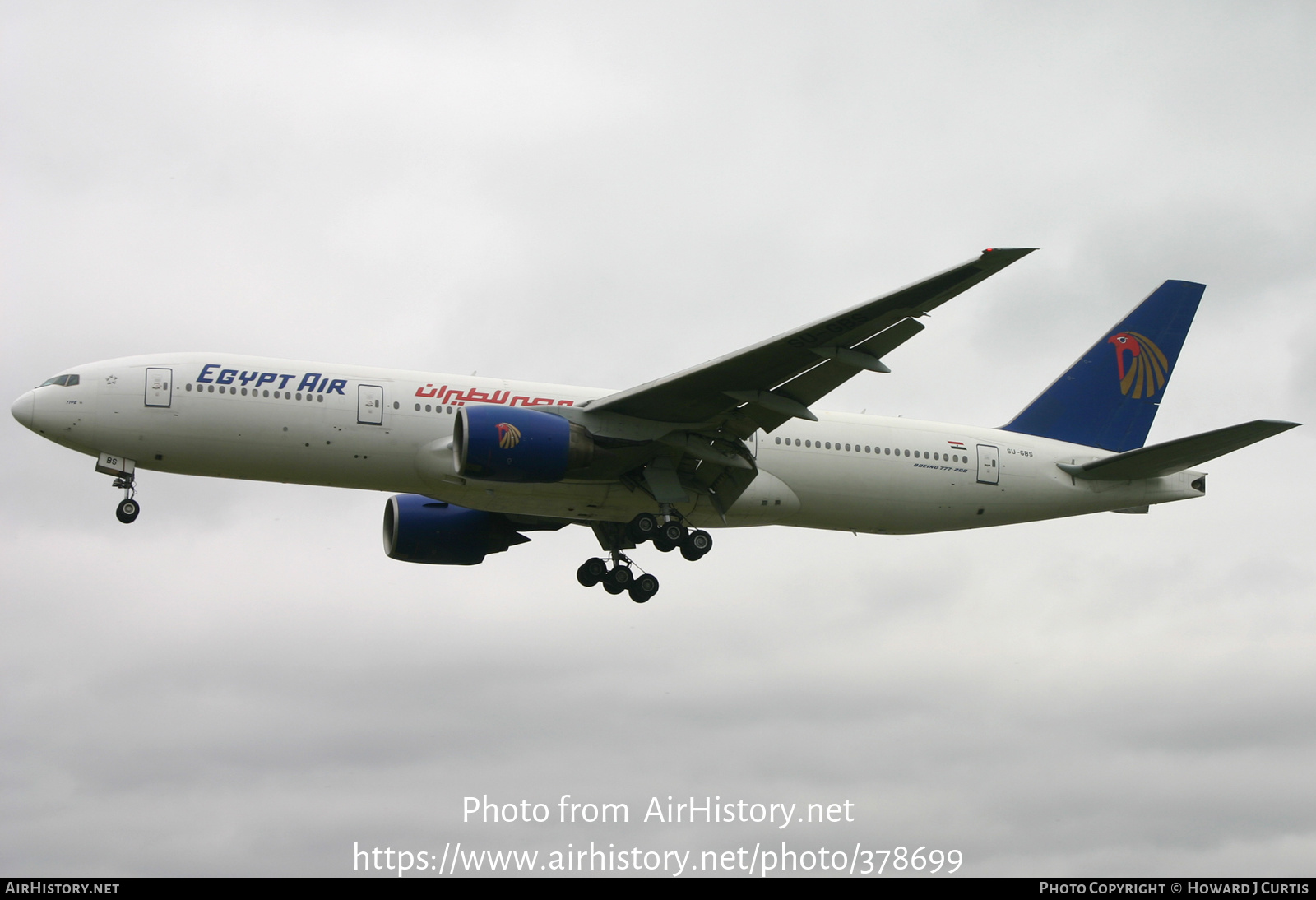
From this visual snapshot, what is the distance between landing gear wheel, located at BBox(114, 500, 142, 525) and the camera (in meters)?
27.1

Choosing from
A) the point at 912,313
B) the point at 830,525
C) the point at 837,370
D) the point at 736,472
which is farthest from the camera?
the point at 830,525

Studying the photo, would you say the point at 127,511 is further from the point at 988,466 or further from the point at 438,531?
the point at 988,466

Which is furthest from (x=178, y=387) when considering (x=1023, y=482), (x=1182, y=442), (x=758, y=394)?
(x=1182, y=442)

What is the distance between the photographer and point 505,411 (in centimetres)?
2628

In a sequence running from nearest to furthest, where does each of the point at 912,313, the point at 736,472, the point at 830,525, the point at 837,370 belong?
the point at 912,313 → the point at 837,370 → the point at 736,472 → the point at 830,525

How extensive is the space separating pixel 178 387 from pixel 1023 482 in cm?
1942

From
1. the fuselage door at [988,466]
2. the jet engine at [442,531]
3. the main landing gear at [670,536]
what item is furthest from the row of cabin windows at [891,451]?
the jet engine at [442,531]

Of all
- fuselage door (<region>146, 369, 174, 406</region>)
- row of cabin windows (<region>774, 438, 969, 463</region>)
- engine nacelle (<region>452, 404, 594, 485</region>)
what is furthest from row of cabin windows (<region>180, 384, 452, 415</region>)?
row of cabin windows (<region>774, 438, 969, 463</region>)

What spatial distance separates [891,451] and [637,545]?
6341 millimetres

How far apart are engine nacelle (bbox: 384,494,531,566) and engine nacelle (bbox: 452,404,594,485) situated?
643 centimetres

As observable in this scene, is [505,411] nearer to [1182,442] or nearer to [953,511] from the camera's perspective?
[953,511]

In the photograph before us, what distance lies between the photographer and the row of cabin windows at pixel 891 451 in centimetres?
2988

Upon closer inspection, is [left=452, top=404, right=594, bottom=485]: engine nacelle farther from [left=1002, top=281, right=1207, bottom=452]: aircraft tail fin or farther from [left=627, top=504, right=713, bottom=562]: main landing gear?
[left=1002, top=281, right=1207, bottom=452]: aircraft tail fin

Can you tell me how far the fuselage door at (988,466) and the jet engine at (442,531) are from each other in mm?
10552
